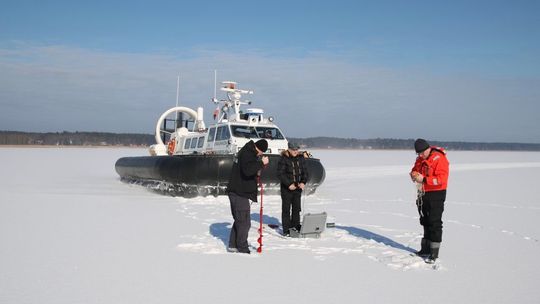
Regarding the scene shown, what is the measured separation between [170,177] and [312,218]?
457 centimetres

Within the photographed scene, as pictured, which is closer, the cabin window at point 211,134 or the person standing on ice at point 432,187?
the person standing on ice at point 432,187

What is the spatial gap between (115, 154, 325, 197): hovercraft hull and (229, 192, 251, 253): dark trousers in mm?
3948

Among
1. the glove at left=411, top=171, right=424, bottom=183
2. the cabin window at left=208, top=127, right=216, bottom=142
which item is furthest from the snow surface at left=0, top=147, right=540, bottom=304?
the cabin window at left=208, top=127, right=216, bottom=142

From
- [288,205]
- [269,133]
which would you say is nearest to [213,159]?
[269,133]

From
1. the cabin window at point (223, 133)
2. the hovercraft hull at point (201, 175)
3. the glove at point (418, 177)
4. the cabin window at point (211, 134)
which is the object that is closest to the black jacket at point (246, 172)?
the glove at point (418, 177)

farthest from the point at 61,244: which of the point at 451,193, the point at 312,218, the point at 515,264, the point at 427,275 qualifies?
the point at 451,193

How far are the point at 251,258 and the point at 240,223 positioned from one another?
0.33 m

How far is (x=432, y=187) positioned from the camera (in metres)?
4.09

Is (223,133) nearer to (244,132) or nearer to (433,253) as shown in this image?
(244,132)

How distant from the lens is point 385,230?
18.7 feet

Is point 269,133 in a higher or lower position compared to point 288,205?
higher

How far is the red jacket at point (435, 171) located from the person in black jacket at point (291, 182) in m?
1.40

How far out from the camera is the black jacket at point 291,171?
16.9 feet

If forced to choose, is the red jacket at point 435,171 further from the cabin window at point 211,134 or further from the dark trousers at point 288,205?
the cabin window at point 211,134
